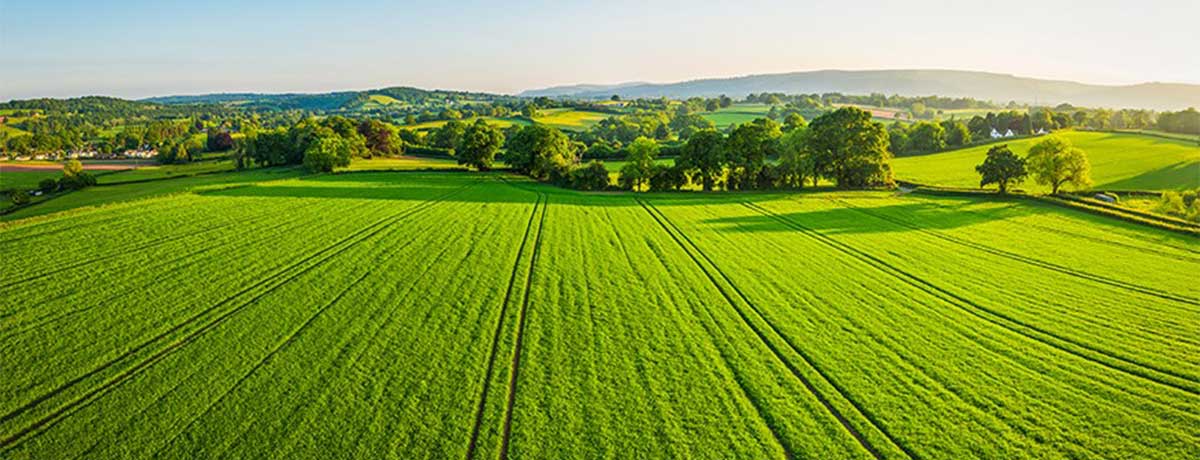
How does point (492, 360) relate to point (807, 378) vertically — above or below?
above

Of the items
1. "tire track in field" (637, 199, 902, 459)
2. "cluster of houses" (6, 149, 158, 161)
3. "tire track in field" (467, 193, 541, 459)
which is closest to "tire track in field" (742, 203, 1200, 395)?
"tire track in field" (637, 199, 902, 459)

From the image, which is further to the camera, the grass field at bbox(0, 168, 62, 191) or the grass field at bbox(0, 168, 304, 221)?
the grass field at bbox(0, 168, 62, 191)

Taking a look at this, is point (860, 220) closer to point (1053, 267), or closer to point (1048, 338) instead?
point (1053, 267)

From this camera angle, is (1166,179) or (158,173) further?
(158,173)

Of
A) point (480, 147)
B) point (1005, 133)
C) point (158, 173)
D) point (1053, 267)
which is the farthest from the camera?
point (1005, 133)

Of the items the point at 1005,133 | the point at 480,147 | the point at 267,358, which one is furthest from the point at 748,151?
the point at 1005,133

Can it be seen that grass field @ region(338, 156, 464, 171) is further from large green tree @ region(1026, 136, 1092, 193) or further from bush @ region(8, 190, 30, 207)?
large green tree @ region(1026, 136, 1092, 193)
